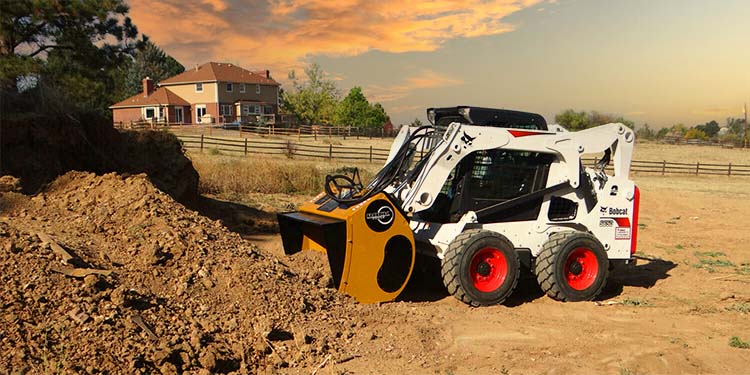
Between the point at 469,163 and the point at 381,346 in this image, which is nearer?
the point at 381,346

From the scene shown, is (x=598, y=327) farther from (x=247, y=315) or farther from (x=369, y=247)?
(x=247, y=315)

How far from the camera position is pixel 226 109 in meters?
61.2

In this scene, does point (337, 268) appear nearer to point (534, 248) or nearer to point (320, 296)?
point (320, 296)

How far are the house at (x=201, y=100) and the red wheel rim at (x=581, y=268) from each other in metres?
51.7

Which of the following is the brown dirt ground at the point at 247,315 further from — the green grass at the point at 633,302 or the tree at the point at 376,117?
the tree at the point at 376,117

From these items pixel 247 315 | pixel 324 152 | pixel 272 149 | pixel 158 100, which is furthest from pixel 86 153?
pixel 158 100

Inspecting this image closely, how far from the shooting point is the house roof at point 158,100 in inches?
2299

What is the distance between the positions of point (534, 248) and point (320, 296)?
3.19 metres

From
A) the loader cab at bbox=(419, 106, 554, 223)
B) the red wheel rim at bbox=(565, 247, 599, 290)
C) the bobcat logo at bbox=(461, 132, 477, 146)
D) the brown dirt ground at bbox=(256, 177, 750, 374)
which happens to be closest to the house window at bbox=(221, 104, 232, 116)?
the brown dirt ground at bbox=(256, 177, 750, 374)

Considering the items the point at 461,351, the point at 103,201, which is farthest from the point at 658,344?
the point at 103,201

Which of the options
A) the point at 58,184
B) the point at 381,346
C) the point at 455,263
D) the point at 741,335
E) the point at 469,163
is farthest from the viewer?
the point at 58,184

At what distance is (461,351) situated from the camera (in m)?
6.43

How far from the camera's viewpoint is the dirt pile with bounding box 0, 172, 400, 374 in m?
5.14

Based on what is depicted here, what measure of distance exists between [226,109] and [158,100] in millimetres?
6363
